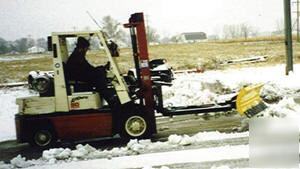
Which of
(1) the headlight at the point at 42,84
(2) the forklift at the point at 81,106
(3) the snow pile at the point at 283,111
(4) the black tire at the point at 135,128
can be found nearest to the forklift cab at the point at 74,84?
(2) the forklift at the point at 81,106

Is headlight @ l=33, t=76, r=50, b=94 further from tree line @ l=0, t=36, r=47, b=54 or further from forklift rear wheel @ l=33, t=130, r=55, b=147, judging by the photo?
tree line @ l=0, t=36, r=47, b=54

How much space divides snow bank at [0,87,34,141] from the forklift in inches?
101

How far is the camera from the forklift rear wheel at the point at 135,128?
9.54 metres

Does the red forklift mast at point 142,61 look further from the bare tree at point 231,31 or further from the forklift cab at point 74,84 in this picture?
the bare tree at point 231,31

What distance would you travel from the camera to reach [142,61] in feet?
31.8

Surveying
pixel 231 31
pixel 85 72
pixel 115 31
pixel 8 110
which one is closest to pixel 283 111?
pixel 85 72

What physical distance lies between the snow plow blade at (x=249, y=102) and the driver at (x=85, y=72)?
8.77 feet

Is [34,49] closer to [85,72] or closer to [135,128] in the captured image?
[85,72]

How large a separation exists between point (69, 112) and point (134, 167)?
8.33 ft

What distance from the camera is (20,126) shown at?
9.45m

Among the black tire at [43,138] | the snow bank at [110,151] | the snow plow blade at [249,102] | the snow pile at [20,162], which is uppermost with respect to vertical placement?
the snow plow blade at [249,102]

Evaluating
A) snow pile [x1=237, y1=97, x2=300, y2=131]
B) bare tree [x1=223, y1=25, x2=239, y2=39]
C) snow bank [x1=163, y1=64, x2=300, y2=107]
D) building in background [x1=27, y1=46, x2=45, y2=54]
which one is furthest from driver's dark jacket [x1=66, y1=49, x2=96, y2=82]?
bare tree [x1=223, y1=25, x2=239, y2=39]

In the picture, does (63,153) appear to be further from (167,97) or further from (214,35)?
(214,35)

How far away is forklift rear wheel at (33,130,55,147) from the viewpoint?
9.52 metres
